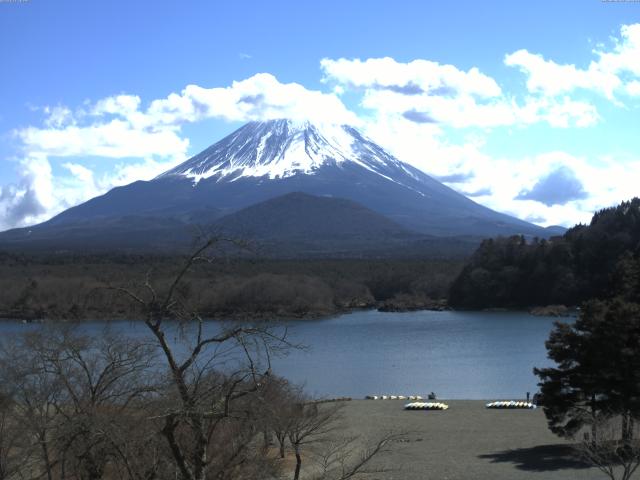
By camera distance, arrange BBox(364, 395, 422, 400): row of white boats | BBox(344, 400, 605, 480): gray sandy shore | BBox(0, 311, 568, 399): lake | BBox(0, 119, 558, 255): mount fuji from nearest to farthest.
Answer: BBox(344, 400, 605, 480): gray sandy shore < BBox(364, 395, 422, 400): row of white boats < BBox(0, 311, 568, 399): lake < BBox(0, 119, 558, 255): mount fuji

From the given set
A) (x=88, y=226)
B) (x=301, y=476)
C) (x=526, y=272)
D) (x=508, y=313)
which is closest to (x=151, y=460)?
(x=301, y=476)

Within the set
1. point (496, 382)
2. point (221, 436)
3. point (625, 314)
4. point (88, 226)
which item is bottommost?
point (496, 382)

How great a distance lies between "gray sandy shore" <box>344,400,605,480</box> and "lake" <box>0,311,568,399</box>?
103 inches

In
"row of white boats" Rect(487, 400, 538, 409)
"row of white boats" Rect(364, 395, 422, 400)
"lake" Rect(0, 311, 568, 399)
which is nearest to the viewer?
"row of white boats" Rect(487, 400, 538, 409)

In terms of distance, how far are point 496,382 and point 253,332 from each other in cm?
2283

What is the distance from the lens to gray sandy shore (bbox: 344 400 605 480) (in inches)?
544

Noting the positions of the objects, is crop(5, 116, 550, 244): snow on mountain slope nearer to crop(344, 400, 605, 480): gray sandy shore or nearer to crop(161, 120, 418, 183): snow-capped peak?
crop(161, 120, 418, 183): snow-capped peak

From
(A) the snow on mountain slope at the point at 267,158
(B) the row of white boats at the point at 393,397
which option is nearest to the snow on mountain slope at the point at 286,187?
(A) the snow on mountain slope at the point at 267,158

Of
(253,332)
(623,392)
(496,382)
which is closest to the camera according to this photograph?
(253,332)

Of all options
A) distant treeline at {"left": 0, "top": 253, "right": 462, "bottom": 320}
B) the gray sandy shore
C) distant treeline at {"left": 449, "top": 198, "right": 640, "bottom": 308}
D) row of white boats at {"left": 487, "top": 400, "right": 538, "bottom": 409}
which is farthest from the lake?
distant treeline at {"left": 449, "top": 198, "right": 640, "bottom": 308}

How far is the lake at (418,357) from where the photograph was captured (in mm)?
25984

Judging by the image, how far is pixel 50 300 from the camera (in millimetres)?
49375

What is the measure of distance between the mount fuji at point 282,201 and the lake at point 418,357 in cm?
6179

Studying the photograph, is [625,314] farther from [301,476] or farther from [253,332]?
[253,332]
